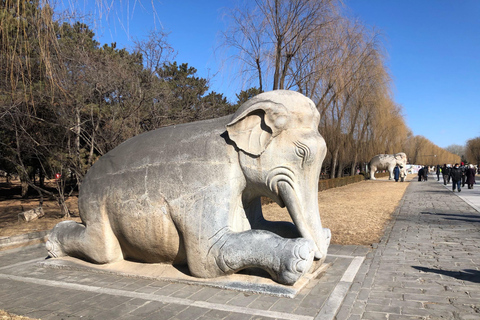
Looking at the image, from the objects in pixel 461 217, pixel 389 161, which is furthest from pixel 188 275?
pixel 389 161

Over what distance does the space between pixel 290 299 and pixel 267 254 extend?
0.48m

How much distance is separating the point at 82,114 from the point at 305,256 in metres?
7.75

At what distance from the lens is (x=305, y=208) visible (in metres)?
4.06

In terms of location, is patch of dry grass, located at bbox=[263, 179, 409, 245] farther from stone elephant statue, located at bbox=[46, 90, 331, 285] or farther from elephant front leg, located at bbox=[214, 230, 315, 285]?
elephant front leg, located at bbox=[214, 230, 315, 285]

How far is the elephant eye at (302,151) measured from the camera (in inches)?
156

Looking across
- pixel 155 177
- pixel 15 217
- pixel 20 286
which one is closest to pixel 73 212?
pixel 15 217

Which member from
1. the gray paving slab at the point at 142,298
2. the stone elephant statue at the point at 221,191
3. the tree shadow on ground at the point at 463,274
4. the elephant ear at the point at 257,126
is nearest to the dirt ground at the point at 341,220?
the tree shadow on ground at the point at 463,274

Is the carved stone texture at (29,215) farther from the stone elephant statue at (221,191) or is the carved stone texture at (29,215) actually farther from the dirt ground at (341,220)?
the stone elephant statue at (221,191)

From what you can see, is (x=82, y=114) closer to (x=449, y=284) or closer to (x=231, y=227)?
(x=231, y=227)

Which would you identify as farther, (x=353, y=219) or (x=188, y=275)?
(x=353, y=219)

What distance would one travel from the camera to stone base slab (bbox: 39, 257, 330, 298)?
150 inches

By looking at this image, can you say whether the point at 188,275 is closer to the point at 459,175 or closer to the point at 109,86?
the point at 109,86

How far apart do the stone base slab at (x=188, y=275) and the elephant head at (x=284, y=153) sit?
0.58 meters

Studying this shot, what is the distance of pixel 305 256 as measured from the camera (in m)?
3.62
